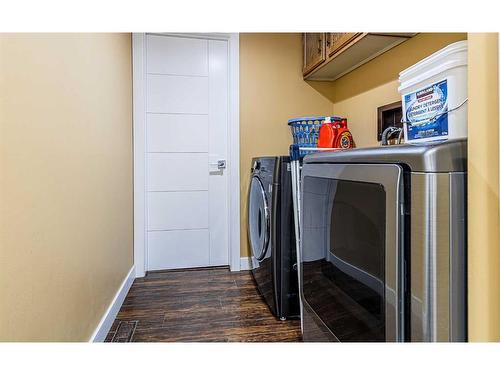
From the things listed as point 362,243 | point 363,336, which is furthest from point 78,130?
point 363,336

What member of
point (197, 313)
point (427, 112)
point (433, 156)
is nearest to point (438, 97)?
point (427, 112)

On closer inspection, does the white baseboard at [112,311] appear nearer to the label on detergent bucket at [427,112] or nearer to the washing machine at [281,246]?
the washing machine at [281,246]

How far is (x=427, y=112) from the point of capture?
0.93 metres

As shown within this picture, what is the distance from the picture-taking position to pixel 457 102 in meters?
0.81

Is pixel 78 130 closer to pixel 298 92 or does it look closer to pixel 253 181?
pixel 253 181

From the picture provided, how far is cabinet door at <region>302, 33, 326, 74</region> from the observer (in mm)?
2176

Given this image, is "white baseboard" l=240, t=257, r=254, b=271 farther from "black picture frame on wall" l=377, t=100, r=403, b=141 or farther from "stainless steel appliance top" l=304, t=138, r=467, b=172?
"stainless steel appliance top" l=304, t=138, r=467, b=172

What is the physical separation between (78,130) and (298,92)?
78.1 inches

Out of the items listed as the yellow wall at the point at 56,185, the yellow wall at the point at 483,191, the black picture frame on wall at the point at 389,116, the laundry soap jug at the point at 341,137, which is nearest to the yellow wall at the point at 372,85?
the black picture frame on wall at the point at 389,116

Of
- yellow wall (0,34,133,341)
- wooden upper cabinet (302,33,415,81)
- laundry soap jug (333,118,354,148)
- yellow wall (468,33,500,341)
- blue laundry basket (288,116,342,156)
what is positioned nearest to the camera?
yellow wall (468,33,500,341)

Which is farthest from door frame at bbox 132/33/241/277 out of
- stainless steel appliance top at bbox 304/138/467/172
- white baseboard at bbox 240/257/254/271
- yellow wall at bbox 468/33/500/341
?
yellow wall at bbox 468/33/500/341

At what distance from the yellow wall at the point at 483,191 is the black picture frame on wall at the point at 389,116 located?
4.39ft

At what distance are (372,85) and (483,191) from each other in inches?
70.5

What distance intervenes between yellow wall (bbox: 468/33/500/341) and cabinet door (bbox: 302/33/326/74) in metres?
1.81
